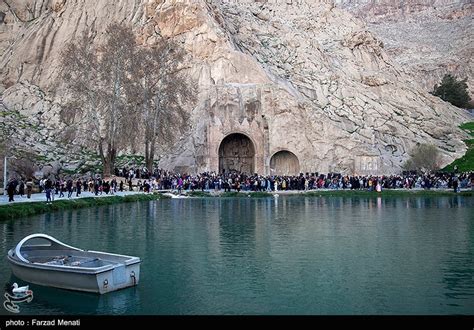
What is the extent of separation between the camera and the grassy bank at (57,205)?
22.9 metres

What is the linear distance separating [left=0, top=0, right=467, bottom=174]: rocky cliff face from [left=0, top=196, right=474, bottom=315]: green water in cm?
2921

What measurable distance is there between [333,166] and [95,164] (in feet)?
79.1

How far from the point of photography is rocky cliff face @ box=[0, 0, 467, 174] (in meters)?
54.8

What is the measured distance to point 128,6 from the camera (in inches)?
2697

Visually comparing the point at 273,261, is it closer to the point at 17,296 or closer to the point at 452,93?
the point at 17,296

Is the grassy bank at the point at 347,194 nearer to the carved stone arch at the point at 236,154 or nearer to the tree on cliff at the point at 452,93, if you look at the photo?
the carved stone arch at the point at 236,154

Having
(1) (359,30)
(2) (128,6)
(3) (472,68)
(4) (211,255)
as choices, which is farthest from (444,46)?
(4) (211,255)

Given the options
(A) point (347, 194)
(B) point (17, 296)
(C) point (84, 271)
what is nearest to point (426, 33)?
(A) point (347, 194)

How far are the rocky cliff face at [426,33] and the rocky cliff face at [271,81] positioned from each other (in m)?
38.7

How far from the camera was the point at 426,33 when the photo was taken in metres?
140

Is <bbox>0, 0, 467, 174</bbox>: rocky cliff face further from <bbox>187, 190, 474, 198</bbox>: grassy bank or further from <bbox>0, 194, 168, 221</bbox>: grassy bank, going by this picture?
<bbox>0, 194, 168, 221</bbox>: grassy bank

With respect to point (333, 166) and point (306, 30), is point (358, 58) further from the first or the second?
point (333, 166)

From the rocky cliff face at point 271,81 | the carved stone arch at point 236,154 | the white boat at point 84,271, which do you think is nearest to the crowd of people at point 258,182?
the rocky cliff face at point 271,81

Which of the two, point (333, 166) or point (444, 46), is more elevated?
point (444, 46)
